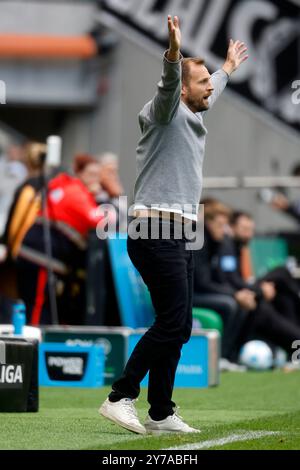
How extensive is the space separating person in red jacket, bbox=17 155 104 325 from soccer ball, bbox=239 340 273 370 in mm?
1936

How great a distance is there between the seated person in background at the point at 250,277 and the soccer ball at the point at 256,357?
26.9 inches

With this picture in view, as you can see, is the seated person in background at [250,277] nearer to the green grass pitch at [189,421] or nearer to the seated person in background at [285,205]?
the seated person in background at [285,205]

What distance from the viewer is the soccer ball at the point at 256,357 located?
14.0m

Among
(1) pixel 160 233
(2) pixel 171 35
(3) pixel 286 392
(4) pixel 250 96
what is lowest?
(3) pixel 286 392

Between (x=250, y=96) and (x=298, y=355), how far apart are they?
7900mm

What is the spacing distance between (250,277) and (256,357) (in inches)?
63.1

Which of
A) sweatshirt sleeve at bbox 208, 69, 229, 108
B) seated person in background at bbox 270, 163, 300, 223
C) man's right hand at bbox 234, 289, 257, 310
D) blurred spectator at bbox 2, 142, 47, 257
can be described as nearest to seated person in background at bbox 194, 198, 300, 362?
man's right hand at bbox 234, 289, 257, 310

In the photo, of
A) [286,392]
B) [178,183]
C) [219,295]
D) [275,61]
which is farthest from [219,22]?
[178,183]

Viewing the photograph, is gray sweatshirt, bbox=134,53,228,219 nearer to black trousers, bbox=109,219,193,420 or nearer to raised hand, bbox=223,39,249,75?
black trousers, bbox=109,219,193,420

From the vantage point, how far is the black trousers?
745cm

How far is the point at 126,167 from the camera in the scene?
21250 mm

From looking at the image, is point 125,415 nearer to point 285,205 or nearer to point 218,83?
point 218,83

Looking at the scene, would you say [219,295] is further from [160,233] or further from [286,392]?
[160,233]

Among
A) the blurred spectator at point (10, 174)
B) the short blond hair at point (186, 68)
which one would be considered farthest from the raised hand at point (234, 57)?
the blurred spectator at point (10, 174)
